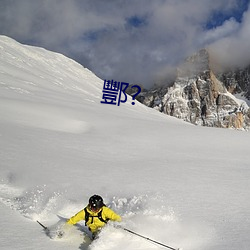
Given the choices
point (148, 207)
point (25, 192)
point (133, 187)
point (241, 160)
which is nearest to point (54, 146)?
point (25, 192)

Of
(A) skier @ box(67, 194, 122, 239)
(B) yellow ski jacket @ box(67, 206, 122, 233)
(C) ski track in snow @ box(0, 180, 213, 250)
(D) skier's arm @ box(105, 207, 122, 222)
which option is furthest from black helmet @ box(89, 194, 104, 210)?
(C) ski track in snow @ box(0, 180, 213, 250)

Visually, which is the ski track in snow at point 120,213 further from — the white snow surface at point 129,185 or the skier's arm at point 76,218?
the skier's arm at point 76,218

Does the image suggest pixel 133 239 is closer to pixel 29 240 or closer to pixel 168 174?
pixel 29 240

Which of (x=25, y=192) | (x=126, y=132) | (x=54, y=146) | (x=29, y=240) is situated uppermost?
(x=126, y=132)

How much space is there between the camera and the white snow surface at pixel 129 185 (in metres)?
5.35

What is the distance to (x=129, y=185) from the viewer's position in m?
7.90

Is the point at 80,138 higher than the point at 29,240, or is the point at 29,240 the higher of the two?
the point at 80,138

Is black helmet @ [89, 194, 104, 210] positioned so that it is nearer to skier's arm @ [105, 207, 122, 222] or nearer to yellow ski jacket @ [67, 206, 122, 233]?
yellow ski jacket @ [67, 206, 122, 233]

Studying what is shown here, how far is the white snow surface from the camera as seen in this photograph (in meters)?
5.35

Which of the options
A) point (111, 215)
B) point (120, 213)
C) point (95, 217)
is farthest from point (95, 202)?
point (120, 213)

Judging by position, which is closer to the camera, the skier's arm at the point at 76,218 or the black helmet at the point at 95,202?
the black helmet at the point at 95,202

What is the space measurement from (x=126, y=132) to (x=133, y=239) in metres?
10.2

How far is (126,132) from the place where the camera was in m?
15.5

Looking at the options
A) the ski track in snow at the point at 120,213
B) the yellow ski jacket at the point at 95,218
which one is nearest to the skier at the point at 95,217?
the yellow ski jacket at the point at 95,218
